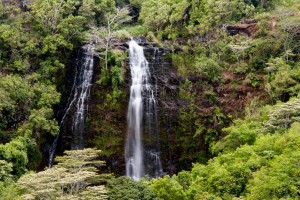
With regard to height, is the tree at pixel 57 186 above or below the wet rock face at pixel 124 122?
below

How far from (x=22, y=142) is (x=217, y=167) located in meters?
12.5

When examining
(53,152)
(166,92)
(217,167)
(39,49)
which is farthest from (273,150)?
(39,49)

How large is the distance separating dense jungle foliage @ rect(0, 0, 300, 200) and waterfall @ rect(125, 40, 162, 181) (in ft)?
3.75

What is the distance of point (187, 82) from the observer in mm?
32500

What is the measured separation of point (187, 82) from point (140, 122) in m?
5.31

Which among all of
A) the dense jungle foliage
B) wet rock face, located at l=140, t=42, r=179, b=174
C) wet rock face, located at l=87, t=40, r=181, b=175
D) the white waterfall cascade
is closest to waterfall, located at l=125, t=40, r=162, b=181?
wet rock face, located at l=87, t=40, r=181, b=175

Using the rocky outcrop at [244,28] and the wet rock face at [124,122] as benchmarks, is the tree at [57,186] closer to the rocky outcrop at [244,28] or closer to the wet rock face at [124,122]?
the wet rock face at [124,122]

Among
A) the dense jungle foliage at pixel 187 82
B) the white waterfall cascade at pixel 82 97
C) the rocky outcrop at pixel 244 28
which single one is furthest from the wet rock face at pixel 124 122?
the rocky outcrop at pixel 244 28

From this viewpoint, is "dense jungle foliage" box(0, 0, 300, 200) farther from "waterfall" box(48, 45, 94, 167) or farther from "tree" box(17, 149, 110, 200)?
"waterfall" box(48, 45, 94, 167)

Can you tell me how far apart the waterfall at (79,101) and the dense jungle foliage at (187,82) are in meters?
0.90

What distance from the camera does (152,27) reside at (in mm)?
37969

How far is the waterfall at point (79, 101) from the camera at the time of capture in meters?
29.7

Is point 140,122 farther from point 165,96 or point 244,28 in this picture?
point 244,28

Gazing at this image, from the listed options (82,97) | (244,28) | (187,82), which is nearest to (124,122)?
(82,97)
